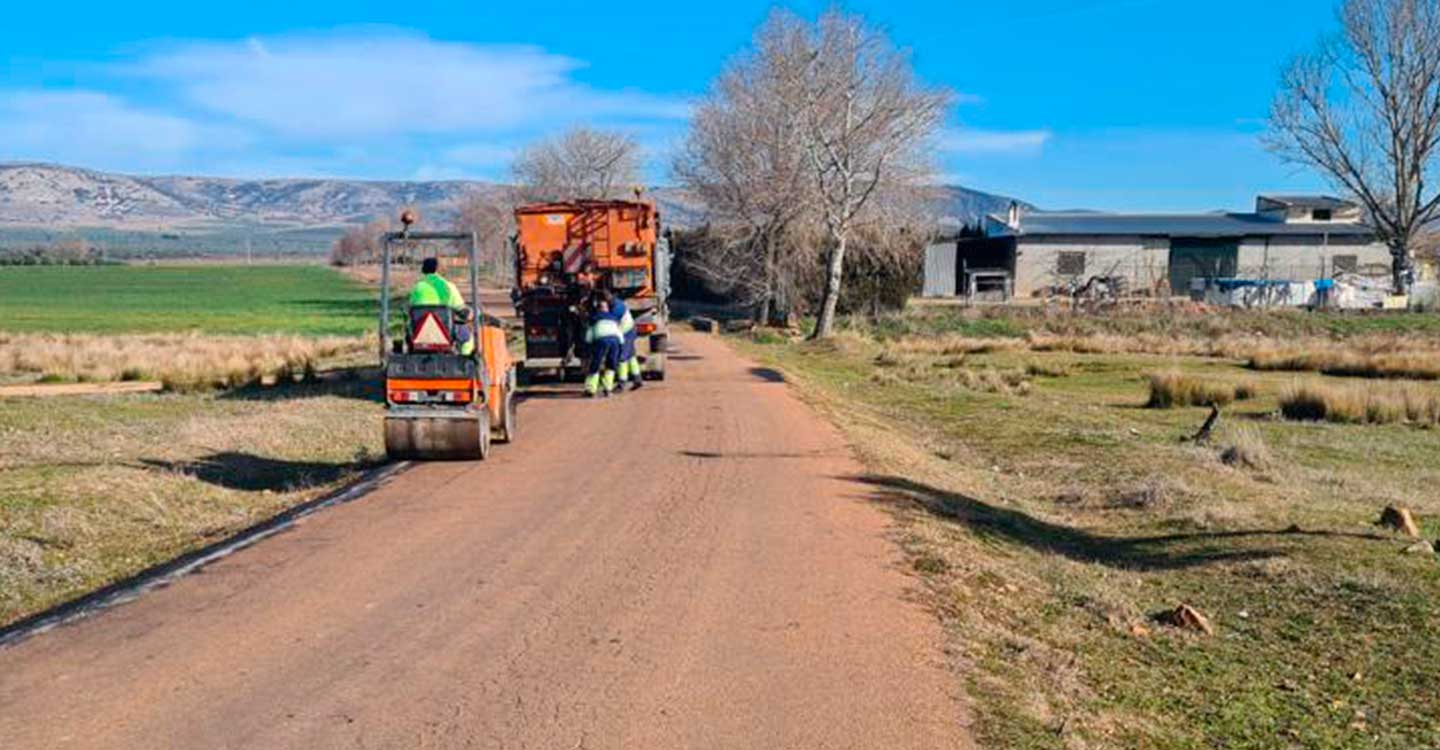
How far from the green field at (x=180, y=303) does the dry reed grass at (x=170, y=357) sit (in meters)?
10.4

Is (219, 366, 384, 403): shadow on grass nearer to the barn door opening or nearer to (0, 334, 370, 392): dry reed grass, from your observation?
(0, 334, 370, 392): dry reed grass

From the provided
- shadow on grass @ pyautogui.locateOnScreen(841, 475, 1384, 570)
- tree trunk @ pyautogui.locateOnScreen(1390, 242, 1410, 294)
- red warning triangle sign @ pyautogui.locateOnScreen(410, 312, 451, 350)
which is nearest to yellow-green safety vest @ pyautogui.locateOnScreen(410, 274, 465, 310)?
red warning triangle sign @ pyautogui.locateOnScreen(410, 312, 451, 350)

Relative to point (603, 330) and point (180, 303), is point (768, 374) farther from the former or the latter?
point (180, 303)

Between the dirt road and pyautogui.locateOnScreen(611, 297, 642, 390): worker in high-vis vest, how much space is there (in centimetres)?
796

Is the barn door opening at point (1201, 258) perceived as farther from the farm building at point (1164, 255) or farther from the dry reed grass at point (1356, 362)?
the dry reed grass at point (1356, 362)

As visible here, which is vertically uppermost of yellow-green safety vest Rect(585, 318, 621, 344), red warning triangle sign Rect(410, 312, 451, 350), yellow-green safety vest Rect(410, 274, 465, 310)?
yellow-green safety vest Rect(410, 274, 465, 310)

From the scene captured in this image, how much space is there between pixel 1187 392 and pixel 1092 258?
45355 mm

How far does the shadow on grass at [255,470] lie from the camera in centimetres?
1254

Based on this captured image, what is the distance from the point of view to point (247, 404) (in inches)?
805

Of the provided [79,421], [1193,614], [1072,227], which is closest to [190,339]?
[79,421]

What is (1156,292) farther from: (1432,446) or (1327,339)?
(1432,446)

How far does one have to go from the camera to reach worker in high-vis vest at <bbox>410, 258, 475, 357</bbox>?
1247 cm

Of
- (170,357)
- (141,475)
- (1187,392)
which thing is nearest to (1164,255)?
(1187,392)

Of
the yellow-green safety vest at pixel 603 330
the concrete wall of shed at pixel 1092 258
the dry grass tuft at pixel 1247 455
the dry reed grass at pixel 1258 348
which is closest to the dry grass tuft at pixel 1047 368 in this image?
the dry reed grass at pixel 1258 348
